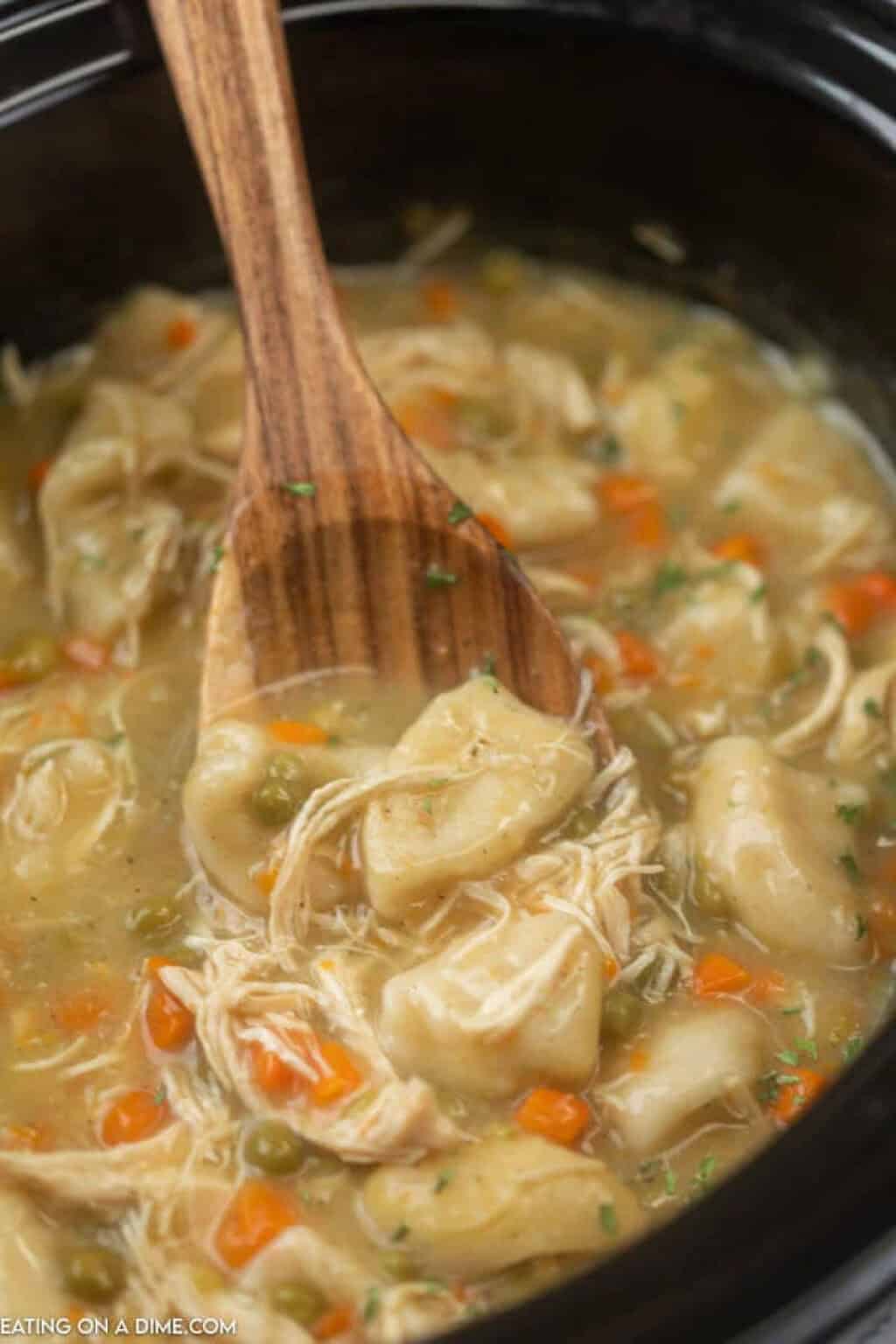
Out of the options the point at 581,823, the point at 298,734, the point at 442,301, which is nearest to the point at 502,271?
the point at 442,301

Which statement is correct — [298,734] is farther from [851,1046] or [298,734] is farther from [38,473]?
[851,1046]

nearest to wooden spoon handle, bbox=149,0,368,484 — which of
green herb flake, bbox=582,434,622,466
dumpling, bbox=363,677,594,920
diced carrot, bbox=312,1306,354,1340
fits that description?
dumpling, bbox=363,677,594,920

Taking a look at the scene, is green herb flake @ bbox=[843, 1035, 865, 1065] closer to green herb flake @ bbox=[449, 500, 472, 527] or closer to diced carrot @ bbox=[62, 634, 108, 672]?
green herb flake @ bbox=[449, 500, 472, 527]

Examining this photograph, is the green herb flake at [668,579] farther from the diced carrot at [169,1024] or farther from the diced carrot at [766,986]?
the diced carrot at [169,1024]

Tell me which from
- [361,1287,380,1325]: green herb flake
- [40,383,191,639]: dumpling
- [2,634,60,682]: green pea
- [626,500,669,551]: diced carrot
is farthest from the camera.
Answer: [626,500,669,551]: diced carrot

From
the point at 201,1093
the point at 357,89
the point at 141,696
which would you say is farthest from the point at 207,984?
the point at 357,89

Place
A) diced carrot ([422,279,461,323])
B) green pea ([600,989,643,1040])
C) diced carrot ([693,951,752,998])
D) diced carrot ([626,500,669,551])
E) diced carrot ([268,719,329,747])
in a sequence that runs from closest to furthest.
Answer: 1. green pea ([600,989,643,1040])
2. diced carrot ([693,951,752,998])
3. diced carrot ([268,719,329,747])
4. diced carrot ([626,500,669,551])
5. diced carrot ([422,279,461,323])
